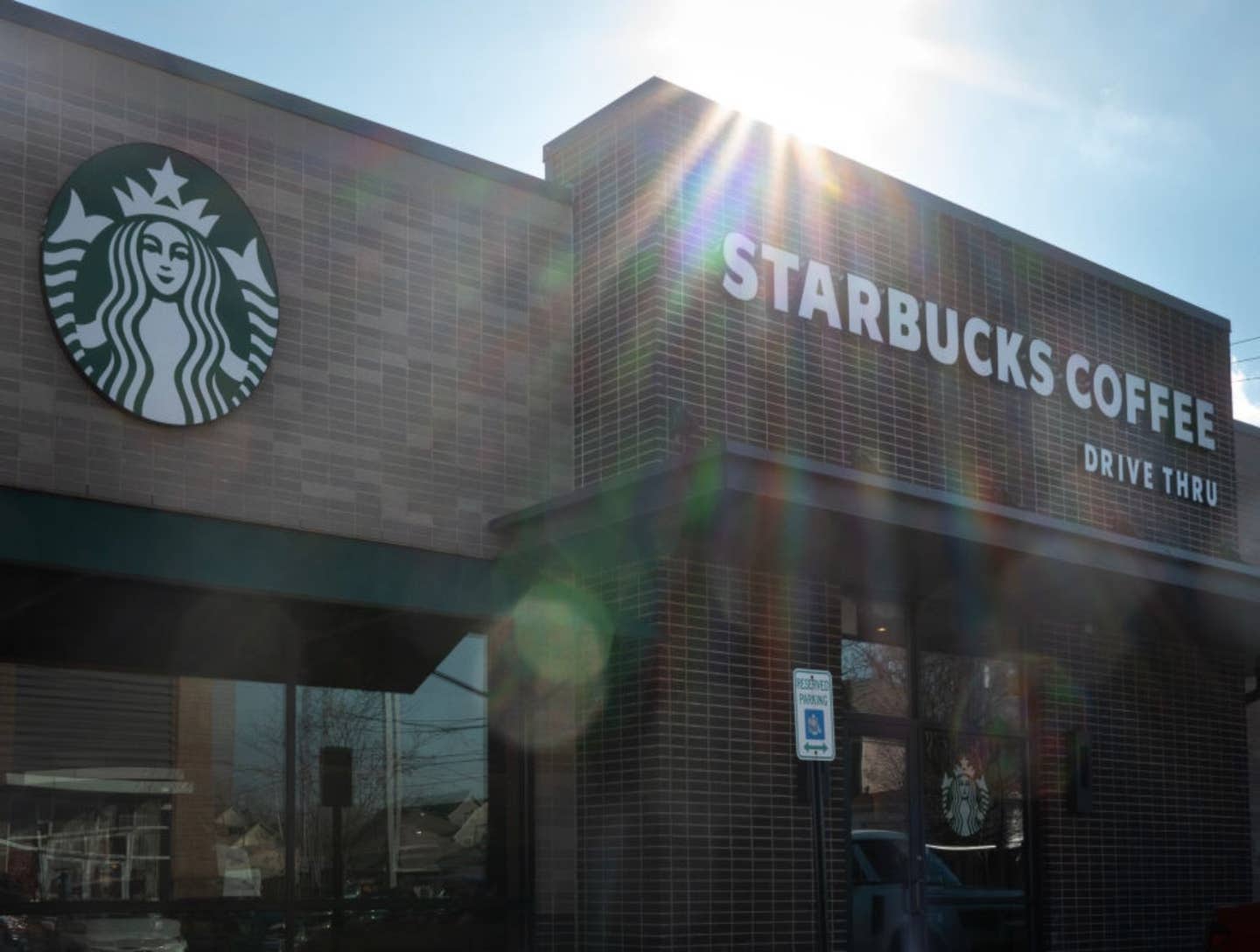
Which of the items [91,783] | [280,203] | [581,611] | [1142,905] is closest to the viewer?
[91,783]

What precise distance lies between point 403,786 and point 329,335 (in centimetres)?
322

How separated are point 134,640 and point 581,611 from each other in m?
3.54

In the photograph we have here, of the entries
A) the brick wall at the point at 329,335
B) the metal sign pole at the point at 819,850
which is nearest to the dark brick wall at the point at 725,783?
the metal sign pole at the point at 819,850

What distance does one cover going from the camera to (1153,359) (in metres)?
17.9

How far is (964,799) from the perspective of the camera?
1502 centimetres

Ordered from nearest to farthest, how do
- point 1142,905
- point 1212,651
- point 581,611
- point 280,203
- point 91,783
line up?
point 91,783 < point 280,203 < point 581,611 < point 1142,905 < point 1212,651

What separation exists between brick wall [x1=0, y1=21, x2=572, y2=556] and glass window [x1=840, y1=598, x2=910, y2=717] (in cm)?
275

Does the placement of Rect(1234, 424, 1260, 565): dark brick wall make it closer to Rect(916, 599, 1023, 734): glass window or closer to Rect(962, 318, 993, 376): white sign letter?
Rect(916, 599, 1023, 734): glass window

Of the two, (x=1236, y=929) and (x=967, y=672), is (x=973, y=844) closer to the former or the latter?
A: (x=967, y=672)

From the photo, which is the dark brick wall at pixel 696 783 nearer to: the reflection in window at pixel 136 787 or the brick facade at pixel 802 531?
the brick facade at pixel 802 531

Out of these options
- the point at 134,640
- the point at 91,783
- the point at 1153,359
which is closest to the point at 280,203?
the point at 134,640

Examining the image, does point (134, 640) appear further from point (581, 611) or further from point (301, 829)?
point (581, 611)

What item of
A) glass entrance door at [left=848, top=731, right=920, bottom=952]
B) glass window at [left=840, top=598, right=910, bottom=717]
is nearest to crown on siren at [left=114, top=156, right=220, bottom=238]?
glass window at [left=840, top=598, right=910, bottom=717]

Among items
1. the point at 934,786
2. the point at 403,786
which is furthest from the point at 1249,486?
the point at 403,786
